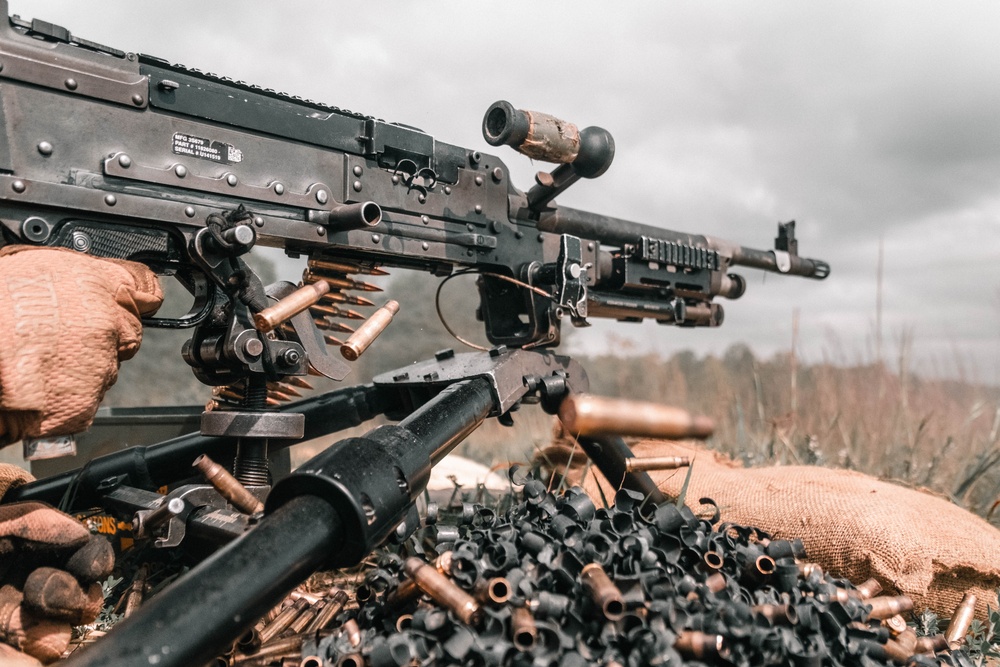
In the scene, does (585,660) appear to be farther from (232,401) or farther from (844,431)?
(844,431)

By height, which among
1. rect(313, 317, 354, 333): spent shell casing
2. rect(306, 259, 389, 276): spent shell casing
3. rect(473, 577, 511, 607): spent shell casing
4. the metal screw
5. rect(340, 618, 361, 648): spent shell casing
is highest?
rect(306, 259, 389, 276): spent shell casing

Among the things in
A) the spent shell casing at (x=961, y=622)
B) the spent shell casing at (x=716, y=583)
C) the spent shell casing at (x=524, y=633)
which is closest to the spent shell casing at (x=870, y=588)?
the spent shell casing at (x=961, y=622)

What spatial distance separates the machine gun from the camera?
186 centimetres

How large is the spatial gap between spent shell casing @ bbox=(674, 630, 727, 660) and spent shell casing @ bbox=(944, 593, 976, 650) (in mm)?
1145

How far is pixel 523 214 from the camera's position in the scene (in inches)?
139

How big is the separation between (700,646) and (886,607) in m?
0.90

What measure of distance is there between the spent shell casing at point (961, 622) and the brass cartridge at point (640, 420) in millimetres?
1221

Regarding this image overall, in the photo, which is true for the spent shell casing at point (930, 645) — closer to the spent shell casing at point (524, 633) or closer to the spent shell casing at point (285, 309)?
the spent shell casing at point (524, 633)

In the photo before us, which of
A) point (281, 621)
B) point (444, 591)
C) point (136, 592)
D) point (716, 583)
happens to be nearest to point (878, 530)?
point (716, 583)

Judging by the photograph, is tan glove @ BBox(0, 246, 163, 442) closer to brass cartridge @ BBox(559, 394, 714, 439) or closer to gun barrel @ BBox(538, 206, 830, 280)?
brass cartridge @ BBox(559, 394, 714, 439)

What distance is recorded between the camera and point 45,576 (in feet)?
6.54

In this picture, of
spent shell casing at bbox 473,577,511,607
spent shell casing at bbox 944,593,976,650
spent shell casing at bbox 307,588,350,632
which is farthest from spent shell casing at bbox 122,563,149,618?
spent shell casing at bbox 944,593,976,650

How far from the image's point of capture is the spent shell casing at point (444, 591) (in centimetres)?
194

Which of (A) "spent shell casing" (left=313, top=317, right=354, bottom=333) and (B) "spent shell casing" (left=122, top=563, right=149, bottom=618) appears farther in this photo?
(A) "spent shell casing" (left=313, top=317, right=354, bottom=333)
